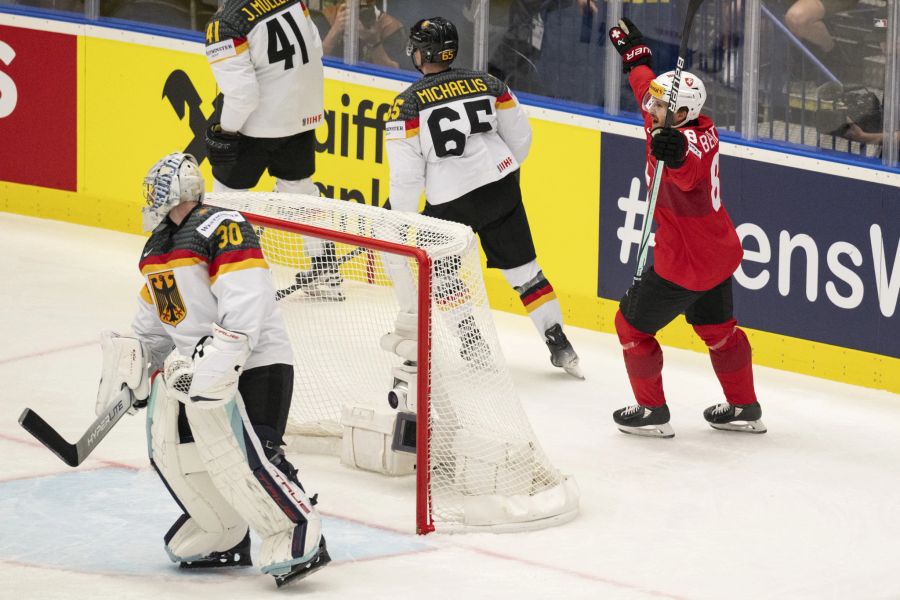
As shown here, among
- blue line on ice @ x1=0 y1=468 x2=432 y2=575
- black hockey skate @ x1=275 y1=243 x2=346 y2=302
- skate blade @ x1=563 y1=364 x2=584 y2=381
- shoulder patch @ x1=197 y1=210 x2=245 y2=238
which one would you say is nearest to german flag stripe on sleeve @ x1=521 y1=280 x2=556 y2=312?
skate blade @ x1=563 y1=364 x2=584 y2=381

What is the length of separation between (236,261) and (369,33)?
14.5 feet

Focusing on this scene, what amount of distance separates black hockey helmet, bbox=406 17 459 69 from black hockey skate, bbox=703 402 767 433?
1760mm

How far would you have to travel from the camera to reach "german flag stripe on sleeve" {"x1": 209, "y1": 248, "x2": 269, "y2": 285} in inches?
189

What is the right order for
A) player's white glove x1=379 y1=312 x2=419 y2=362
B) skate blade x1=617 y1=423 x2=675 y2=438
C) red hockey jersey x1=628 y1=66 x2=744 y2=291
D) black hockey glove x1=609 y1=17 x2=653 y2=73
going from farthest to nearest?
1. black hockey glove x1=609 y1=17 x2=653 y2=73
2. skate blade x1=617 y1=423 x2=675 y2=438
3. red hockey jersey x1=628 y1=66 x2=744 y2=291
4. player's white glove x1=379 y1=312 x2=419 y2=362

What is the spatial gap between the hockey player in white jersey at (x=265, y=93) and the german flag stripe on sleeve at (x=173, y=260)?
327 centimetres

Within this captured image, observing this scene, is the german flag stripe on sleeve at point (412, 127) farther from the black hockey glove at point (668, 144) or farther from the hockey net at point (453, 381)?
the black hockey glove at point (668, 144)

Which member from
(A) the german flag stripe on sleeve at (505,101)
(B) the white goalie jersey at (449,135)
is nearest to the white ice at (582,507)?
(B) the white goalie jersey at (449,135)

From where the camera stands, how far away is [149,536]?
220 inches

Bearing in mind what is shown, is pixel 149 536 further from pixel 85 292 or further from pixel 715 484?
pixel 85 292

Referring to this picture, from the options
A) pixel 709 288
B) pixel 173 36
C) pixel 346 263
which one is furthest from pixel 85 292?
pixel 709 288

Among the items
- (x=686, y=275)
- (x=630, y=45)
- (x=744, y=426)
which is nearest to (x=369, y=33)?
(x=630, y=45)

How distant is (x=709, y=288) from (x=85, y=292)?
11.5 ft

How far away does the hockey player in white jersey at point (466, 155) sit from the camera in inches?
281

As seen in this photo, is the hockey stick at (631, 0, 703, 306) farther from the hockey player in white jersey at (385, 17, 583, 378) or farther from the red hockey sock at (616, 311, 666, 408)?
the hockey player in white jersey at (385, 17, 583, 378)
